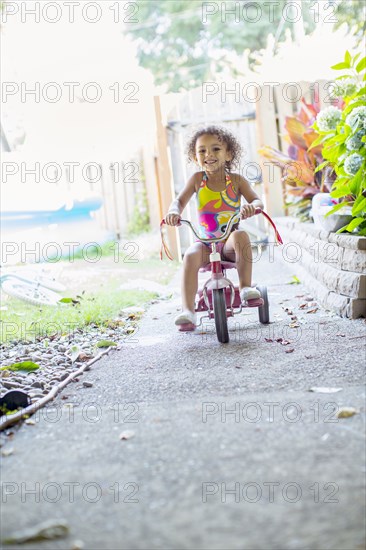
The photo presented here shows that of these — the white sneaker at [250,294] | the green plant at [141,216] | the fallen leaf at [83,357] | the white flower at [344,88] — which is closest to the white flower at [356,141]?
the white flower at [344,88]

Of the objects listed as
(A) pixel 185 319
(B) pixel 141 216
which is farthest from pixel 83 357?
(B) pixel 141 216

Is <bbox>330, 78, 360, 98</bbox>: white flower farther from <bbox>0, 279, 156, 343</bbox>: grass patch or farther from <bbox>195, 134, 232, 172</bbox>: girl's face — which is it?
<bbox>0, 279, 156, 343</bbox>: grass patch

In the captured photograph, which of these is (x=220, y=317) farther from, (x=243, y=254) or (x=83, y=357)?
(x=83, y=357)

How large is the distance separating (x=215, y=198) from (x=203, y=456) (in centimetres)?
212

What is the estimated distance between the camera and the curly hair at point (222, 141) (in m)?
3.52

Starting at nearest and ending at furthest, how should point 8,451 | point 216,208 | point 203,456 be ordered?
point 203,456 < point 8,451 < point 216,208

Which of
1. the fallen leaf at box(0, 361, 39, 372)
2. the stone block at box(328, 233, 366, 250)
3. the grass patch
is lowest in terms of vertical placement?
the grass patch

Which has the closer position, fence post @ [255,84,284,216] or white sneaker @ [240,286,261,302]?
white sneaker @ [240,286,261,302]

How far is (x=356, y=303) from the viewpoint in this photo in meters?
3.17

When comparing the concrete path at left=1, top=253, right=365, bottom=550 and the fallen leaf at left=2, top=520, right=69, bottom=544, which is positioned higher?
the fallen leaf at left=2, top=520, right=69, bottom=544

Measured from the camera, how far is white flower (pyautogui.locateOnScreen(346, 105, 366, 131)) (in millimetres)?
3086

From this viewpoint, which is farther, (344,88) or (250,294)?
(344,88)

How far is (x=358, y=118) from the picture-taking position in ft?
10.2

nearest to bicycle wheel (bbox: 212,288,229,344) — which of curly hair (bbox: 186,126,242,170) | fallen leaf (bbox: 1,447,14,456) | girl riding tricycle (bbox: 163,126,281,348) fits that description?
girl riding tricycle (bbox: 163,126,281,348)
